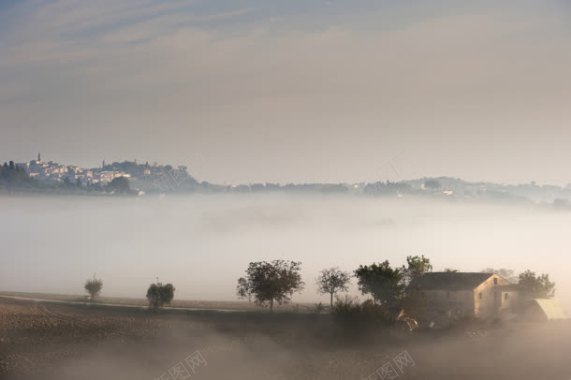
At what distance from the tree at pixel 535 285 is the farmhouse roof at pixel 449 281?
884 cm

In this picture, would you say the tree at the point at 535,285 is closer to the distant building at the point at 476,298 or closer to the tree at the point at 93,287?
the distant building at the point at 476,298

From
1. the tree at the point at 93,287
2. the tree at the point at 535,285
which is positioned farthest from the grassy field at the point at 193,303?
the tree at the point at 535,285

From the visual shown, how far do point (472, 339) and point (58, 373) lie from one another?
1692 inches

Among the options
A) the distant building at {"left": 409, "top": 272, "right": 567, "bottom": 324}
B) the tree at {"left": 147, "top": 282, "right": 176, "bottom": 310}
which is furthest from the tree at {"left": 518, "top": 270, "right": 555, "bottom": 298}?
the tree at {"left": 147, "top": 282, "right": 176, "bottom": 310}

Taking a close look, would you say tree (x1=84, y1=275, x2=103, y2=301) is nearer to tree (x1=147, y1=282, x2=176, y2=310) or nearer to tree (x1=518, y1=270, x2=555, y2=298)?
tree (x1=147, y1=282, x2=176, y2=310)

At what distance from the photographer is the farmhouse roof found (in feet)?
410

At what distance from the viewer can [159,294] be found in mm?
138000

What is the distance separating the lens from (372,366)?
85500mm

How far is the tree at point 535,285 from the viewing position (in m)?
133

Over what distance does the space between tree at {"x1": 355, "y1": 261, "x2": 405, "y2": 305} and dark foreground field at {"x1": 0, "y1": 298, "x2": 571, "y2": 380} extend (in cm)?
1330

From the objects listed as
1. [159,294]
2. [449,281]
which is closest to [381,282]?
[449,281]

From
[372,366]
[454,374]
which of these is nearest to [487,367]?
[454,374]

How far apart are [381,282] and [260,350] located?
3801 centimetres

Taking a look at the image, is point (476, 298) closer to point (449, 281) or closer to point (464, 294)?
point (464, 294)
